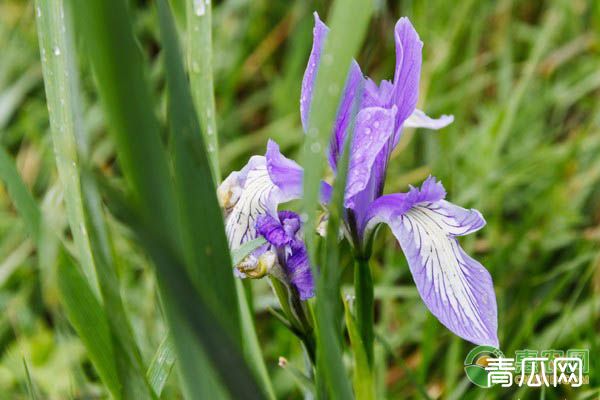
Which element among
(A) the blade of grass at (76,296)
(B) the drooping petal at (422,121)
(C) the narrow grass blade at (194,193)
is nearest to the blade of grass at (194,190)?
(C) the narrow grass blade at (194,193)

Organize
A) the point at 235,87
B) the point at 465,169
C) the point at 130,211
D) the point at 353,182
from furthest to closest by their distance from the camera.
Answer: the point at 235,87, the point at 465,169, the point at 353,182, the point at 130,211

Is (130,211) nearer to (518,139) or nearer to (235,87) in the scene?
(518,139)

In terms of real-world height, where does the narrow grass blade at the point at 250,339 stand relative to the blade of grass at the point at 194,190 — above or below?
below

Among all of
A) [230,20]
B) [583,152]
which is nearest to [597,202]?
[583,152]

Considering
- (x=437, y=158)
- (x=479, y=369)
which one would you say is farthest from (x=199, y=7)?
(x=437, y=158)

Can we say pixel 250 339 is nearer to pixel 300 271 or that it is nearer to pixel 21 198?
pixel 300 271

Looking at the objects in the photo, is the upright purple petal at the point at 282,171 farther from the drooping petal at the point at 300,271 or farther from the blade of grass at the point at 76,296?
the blade of grass at the point at 76,296
